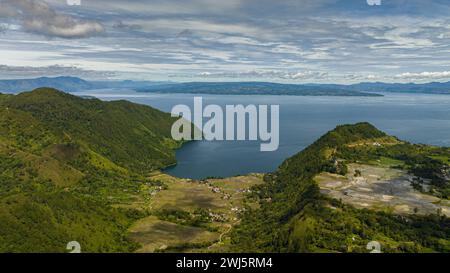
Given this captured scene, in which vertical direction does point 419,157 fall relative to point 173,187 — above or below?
above
